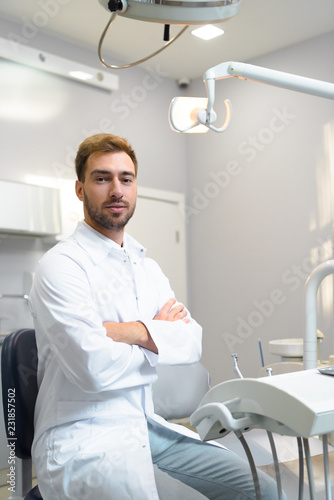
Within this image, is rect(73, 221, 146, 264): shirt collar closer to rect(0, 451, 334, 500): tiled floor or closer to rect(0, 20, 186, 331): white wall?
rect(0, 451, 334, 500): tiled floor

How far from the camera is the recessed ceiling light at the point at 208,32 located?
12.1 ft

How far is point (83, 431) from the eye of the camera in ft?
4.62

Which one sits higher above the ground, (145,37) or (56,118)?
(145,37)

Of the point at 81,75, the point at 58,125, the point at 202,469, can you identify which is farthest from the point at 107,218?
the point at 81,75

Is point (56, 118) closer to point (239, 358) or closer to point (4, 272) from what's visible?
point (4, 272)

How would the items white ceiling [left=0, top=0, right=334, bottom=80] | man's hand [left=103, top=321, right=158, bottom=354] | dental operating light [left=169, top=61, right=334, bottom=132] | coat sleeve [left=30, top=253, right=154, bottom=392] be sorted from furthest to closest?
white ceiling [left=0, top=0, right=334, bottom=80]
man's hand [left=103, top=321, right=158, bottom=354]
coat sleeve [left=30, top=253, right=154, bottom=392]
dental operating light [left=169, top=61, right=334, bottom=132]

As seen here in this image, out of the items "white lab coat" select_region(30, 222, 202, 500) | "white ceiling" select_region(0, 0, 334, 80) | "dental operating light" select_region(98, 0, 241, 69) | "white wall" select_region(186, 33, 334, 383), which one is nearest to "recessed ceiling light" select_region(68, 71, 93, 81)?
"white ceiling" select_region(0, 0, 334, 80)

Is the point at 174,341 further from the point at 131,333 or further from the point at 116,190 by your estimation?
the point at 116,190

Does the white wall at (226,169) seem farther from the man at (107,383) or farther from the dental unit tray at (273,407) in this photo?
the dental unit tray at (273,407)

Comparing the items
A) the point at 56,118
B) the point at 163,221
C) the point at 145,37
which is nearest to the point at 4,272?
the point at 56,118

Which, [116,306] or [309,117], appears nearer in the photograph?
[116,306]

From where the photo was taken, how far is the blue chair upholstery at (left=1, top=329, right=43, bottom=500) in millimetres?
1482

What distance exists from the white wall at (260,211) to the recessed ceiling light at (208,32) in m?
0.56

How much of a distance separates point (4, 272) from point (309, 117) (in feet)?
7.54
